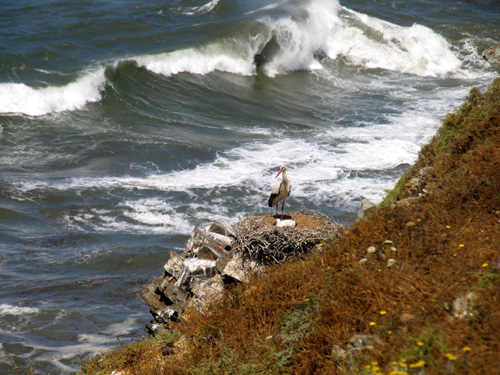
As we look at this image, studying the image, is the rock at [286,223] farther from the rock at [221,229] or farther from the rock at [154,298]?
the rock at [154,298]

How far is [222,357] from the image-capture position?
5.76 m

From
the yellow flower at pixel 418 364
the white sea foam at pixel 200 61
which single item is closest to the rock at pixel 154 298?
the yellow flower at pixel 418 364

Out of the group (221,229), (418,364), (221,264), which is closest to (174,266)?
(221,229)

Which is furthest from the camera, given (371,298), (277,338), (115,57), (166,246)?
(115,57)

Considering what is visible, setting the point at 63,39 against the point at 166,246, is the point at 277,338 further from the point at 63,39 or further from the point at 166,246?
the point at 63,39

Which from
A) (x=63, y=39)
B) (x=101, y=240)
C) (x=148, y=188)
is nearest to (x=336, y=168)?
(x=148, y=188)

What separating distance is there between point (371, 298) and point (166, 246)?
24.6 ft

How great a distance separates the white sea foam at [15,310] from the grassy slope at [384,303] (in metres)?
2.60

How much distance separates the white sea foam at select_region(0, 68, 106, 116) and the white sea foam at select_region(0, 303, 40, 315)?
1284cm

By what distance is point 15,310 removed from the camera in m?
9.59

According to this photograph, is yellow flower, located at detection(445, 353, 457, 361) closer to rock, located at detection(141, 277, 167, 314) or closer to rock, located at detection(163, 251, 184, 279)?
rock, located at detection(163, 251, 184, 279)

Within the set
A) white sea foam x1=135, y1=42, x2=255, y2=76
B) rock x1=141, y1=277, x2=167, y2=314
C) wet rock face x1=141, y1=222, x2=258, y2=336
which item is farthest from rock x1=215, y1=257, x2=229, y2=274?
white sea foam x1=135, y1=42, x2=255, y2=76

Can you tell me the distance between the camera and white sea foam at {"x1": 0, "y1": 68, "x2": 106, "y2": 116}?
68.8 ft

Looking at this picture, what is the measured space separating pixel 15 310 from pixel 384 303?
23.6ft
